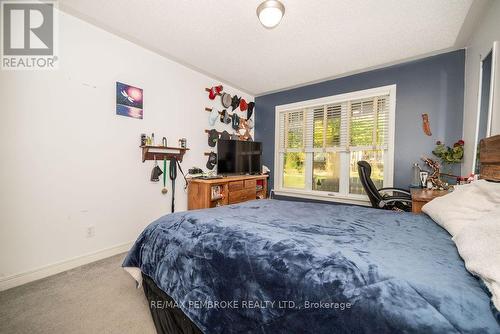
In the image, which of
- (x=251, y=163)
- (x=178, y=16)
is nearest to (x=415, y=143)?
(x=251, y=163)

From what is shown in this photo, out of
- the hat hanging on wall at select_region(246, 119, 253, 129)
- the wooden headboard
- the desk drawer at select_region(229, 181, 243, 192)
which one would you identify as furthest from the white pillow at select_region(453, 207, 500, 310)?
the hat hanging on wall at select_region(246, 119, 253, 129)

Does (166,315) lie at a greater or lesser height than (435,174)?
lesser

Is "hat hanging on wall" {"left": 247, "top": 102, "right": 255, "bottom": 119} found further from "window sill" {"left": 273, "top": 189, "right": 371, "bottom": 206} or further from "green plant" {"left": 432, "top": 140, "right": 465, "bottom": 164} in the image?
"green plant" {"left": 432, "top": 140, "right": 465, "bottom": 164}

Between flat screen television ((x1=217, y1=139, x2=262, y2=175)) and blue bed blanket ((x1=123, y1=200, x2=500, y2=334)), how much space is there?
2.16m

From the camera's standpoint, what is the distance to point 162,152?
112 inches

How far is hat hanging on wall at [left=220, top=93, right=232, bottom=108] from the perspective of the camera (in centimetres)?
374

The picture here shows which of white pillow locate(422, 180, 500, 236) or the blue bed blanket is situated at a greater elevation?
white pillow locate(422, 180, 500, 236)

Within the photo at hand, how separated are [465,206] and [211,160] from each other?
3.13 metres

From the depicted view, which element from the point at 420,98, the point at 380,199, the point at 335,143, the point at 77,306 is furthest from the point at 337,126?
the point at 77,306

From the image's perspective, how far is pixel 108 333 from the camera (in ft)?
4.22

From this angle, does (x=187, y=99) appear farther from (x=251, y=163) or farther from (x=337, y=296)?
(x=337, y=296)

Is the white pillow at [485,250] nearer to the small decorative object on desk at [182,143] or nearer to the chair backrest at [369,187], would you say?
the chair backrest at [369,187]

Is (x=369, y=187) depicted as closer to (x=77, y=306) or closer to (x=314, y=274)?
(x=314, y=274)

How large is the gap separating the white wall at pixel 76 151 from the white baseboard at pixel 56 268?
0.04 meters
